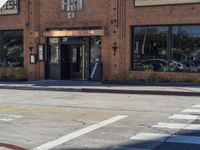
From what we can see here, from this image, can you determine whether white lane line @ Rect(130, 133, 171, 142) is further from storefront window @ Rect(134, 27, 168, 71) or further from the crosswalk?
storefront window @ Rect(134, 27, 168, 71)

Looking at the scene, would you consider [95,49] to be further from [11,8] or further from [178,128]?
[178,128]

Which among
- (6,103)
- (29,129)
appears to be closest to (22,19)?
(6,103)

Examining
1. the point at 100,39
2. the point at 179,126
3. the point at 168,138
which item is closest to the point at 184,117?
the point at 179,126

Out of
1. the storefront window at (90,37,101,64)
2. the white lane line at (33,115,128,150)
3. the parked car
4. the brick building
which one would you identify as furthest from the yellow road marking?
the storefront window at (90,37,101,64)

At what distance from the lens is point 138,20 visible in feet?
83.9

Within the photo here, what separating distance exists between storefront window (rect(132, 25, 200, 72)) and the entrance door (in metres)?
3.80

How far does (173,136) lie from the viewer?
395 inches

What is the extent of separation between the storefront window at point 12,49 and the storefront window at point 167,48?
26.9 ft

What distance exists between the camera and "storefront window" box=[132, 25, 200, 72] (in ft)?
80.0

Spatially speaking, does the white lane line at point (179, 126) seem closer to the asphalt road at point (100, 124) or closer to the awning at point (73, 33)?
the asphalt road at point (100, 124)

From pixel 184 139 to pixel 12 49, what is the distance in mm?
22200

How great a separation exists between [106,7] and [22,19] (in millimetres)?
6262

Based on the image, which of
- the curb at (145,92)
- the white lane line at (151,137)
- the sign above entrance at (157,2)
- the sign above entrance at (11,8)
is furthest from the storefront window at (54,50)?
the white lane line at (151,137)

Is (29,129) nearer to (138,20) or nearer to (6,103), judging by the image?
(6,103)
